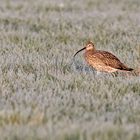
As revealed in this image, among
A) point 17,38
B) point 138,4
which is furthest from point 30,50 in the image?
point 138,4

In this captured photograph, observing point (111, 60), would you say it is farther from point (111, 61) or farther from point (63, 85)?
point (63, 85)

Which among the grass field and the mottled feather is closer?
the grass field

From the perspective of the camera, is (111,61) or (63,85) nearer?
(63,85)

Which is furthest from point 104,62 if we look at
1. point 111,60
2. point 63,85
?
point 63,85

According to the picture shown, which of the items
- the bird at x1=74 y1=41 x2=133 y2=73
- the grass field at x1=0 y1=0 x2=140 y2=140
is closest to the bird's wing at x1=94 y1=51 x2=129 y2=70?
the bird at x1=74 y1=41 x2=133 y2=73

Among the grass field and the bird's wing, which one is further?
the bird's wing

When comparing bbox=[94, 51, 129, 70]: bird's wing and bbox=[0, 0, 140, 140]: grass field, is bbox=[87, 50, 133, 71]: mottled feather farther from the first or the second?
bbox=[0, 0, 140, 140]: grass field

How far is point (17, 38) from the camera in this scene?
13438 millimetres

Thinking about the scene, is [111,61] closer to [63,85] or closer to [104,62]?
[104,62]

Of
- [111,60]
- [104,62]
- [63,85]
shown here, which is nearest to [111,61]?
[111,60]

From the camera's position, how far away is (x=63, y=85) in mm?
8047

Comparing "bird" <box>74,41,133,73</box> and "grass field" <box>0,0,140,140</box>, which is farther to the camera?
"bird" <box>74,41,133,73</box>

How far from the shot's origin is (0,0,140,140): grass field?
18.4 ft

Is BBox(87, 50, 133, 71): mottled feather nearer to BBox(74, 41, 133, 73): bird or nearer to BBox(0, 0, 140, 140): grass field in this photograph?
BBox(74, 41, 133, 73): bird
